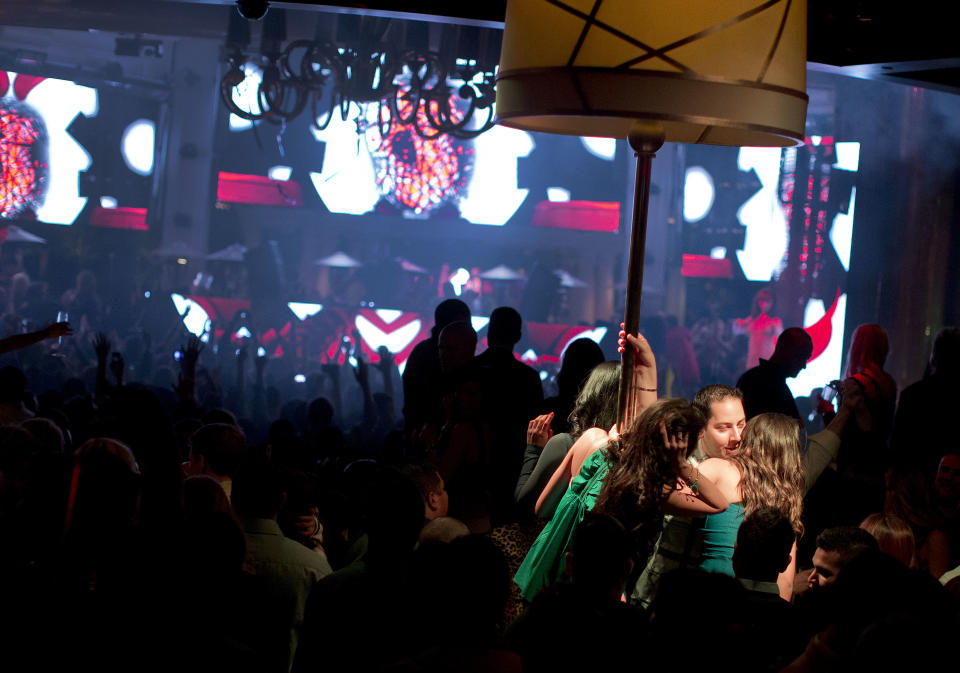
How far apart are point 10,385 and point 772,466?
290 centimetres

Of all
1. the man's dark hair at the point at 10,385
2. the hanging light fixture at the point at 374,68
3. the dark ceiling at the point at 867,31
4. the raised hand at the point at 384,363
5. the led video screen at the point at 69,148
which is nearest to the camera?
the dark ceiling at the point at 867,31

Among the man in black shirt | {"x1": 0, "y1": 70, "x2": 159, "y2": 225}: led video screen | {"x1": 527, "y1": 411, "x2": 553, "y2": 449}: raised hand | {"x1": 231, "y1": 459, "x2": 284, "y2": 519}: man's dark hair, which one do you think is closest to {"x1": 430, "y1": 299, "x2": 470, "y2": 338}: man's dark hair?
{"x1": 527, "y1": 411, "x2": 553, "y2": 449}: raised hand

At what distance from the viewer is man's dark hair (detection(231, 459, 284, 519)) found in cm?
250

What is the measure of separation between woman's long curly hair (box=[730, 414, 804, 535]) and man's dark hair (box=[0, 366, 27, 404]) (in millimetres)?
2795

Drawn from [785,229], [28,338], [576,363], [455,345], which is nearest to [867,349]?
[576,363]

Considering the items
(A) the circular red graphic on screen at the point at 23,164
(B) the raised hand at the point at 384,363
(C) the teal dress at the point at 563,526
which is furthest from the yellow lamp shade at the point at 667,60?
(A) the circular red graphic on screen at the point at 23,164

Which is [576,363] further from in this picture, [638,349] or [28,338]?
[28,338]

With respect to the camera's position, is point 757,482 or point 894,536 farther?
point 894,536

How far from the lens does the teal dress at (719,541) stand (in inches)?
97.7

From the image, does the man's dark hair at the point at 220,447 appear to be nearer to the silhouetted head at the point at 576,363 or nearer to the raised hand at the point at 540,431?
the raised hand at the point at 540,431

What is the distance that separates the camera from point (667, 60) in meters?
1.54

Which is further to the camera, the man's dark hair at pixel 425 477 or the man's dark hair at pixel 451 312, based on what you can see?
the man's dark hair at pixel 451 312

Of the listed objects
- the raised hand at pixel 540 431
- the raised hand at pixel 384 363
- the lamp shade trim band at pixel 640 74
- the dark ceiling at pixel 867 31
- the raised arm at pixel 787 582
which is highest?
the dark ceiling at pixel 867 31

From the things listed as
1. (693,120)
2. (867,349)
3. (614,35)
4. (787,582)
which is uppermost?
(614,35)
